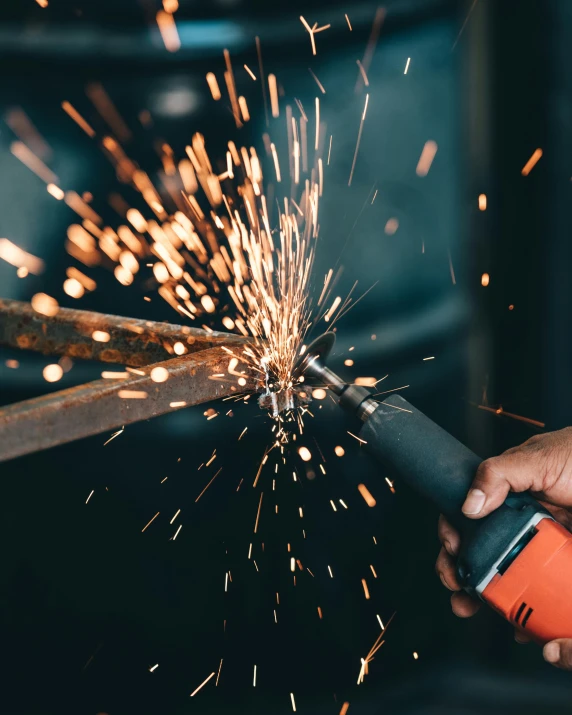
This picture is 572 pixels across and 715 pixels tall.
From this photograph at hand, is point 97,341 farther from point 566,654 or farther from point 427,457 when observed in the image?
point 566,654

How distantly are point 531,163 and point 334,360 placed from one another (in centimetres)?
51

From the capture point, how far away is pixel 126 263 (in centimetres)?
139

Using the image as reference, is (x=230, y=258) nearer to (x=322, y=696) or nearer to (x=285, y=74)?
(x=285, y=74)

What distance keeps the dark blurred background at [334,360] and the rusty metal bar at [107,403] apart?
56cm

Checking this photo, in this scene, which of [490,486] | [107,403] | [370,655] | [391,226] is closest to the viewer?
[107,403]

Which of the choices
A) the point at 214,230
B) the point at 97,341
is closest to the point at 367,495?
the point at 214,230

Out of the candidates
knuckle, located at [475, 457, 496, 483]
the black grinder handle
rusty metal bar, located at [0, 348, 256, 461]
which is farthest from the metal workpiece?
knuckle, located at [475, 457, 496, 483]

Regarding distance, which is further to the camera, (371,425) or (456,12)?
(456,12)

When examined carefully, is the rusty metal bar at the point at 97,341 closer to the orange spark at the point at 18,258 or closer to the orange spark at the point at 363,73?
the orange spark at the point at 18,258

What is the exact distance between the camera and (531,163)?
1343mm

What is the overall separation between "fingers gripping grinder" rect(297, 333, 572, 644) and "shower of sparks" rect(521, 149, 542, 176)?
63 centimetres

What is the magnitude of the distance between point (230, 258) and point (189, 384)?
1.90 feet

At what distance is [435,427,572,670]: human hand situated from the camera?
88 cm

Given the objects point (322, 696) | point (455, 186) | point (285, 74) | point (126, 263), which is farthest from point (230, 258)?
point (322, 696)
